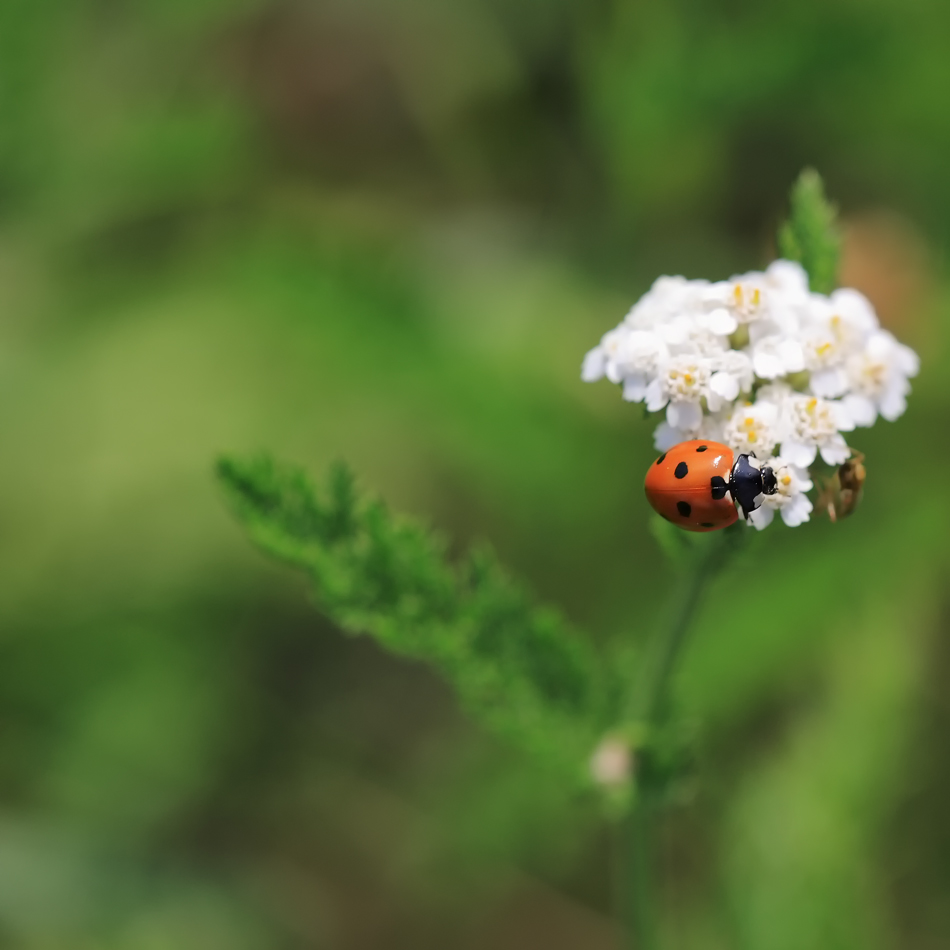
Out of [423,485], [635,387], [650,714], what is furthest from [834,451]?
[423,485]

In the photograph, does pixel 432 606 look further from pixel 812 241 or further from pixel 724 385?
pixel 812 241

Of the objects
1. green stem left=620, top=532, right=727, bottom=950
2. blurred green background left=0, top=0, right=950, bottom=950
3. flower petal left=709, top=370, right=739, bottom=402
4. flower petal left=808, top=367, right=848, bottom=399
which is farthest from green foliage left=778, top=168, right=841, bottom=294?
blurred green background left=0, top=0, right=950, bottom=950

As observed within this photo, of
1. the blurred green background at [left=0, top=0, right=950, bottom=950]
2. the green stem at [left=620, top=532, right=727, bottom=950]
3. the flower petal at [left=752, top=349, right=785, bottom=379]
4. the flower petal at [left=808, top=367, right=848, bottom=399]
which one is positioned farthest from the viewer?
the blurred green background at [left=0, top=0, right=950, bottom=950]

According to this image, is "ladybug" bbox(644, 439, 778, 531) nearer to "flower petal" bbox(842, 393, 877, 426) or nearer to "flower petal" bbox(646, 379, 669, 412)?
"flower petal" bbox(646, 379, 669, 412)

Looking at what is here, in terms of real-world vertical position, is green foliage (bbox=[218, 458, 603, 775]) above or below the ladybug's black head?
below

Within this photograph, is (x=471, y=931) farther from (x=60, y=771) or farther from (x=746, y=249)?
(x=746, y=249)

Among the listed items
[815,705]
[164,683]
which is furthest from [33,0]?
A: [815,705]

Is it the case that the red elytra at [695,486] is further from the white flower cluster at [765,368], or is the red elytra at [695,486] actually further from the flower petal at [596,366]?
the flower petal at [596,366]
